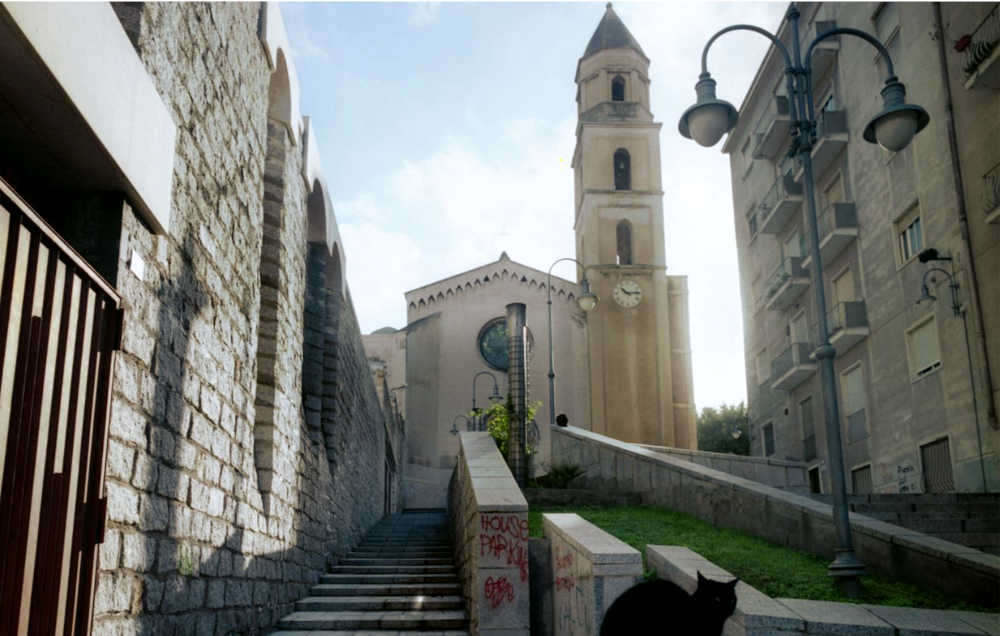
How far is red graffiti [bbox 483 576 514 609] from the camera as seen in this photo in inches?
290

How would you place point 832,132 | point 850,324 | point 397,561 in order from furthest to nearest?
point 832,132, point 850,324, point 397,561

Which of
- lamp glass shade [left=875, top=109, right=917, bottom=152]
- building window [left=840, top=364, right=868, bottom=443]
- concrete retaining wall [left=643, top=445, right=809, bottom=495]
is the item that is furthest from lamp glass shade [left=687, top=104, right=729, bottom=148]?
building window [left=840, top=364, right=868, bottom=443]

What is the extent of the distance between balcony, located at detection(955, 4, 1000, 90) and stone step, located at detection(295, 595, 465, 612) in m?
12.6

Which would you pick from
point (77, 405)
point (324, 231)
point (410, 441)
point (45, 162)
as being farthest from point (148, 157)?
point (410, 441)

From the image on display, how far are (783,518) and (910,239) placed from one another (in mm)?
10958

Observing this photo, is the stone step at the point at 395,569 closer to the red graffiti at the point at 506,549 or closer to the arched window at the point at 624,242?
the red graffiti at the point at 506,549

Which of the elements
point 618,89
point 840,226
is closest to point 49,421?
point 840,226

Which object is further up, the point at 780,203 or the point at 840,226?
the point at 780,203

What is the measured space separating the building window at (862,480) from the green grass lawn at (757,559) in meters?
10.5

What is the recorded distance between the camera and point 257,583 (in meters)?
7.15

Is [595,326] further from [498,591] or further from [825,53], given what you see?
[498,591]

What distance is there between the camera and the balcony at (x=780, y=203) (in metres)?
24.6

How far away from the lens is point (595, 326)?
35875mm

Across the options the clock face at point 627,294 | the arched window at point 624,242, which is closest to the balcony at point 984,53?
the clock face at point 627,294
